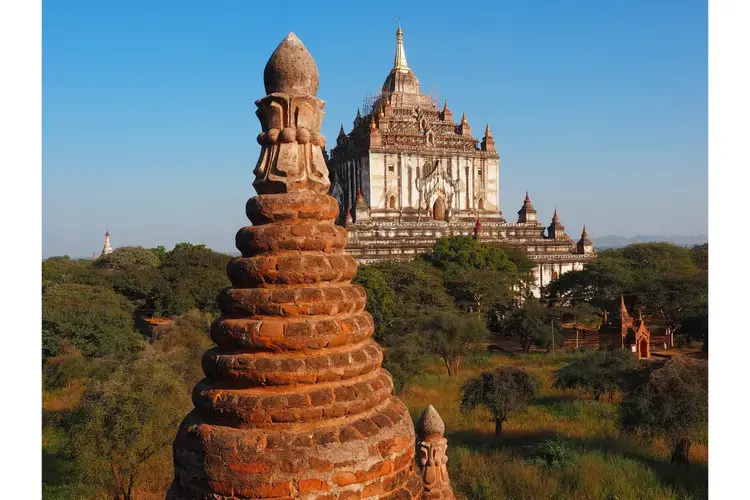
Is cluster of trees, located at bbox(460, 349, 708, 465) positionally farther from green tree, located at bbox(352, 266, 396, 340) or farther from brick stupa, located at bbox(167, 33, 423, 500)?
brick stupa, located at bbox(167, 33, 423, 500)

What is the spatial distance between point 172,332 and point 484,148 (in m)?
32.7

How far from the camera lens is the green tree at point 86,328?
26.3 metres

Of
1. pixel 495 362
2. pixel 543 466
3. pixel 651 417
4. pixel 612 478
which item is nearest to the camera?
pixel 612 478

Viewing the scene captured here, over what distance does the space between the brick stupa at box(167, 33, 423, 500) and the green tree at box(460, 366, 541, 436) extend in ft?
48.2

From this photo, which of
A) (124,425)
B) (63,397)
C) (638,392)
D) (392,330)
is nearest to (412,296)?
(392,330)

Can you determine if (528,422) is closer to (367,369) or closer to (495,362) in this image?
(495,362)

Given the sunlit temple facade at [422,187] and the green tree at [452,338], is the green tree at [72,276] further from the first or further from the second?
the green tree at [452,338]

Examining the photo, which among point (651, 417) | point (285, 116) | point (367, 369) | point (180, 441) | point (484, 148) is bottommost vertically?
point (651, 417)

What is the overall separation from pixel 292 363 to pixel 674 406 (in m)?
14.7

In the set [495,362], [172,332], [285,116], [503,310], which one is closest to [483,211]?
[503,310]

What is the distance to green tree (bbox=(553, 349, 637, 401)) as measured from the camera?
21.5 meters

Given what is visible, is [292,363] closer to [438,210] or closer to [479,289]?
[479,289]

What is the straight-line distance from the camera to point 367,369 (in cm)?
484

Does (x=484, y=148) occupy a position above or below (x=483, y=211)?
above
